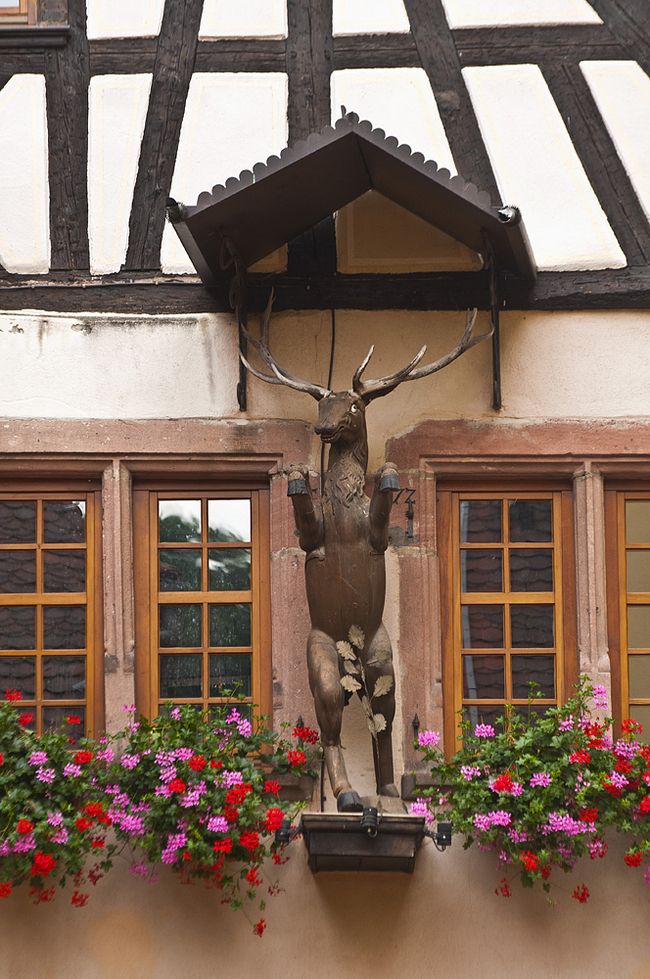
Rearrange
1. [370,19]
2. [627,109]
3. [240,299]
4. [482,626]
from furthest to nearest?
[370,19] → [627,109] → [482,626] → [240,299]

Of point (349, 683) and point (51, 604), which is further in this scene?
point (51, 604)

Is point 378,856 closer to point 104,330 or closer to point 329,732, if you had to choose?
point 329,732

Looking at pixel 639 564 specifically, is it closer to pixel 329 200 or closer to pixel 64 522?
pixel 329 200

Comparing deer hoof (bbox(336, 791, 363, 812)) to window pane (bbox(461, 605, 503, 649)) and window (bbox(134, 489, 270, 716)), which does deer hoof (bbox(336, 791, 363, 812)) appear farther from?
window pane (bbox(461, 605, 503, 649))

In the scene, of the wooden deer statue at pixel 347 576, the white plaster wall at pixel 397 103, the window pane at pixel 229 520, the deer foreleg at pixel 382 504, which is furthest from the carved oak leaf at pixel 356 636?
the white plaster wall at pixel 397 103

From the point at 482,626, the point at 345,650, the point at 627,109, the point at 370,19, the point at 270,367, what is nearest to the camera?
the point at 345,650

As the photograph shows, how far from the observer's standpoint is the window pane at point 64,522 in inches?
172

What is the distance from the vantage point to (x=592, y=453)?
428 cm

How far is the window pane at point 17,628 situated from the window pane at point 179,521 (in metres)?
0.66

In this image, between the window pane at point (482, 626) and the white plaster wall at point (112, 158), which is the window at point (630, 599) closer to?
the window pane at point (482, 626)

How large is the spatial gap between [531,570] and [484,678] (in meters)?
0.51

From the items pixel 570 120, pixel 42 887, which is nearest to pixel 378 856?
pixel 42 887

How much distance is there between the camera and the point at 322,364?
14.2ft

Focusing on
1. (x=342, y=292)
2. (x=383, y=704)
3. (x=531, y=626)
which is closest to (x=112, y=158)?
(x=342, y=292)
